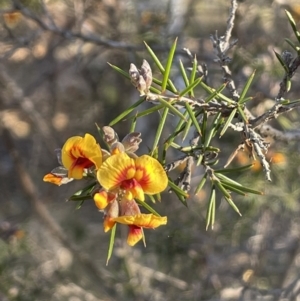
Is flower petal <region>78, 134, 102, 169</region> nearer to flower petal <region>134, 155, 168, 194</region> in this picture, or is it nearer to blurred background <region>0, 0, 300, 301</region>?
flower petal <region>134, 155, 168, 194</region>

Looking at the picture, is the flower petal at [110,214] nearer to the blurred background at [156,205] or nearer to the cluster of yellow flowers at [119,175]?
the cluster of yellow flowers at [119,175]

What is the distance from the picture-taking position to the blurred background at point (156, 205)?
2.10 meters

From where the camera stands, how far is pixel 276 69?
1.88 meters

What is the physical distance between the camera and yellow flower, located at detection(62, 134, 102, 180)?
73cm

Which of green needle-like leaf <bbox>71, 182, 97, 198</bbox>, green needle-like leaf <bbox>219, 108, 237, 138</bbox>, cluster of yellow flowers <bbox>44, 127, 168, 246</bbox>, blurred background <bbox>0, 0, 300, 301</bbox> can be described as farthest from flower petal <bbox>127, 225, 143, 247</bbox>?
blurred background <bbox>0, 0, 300, 301</bbox>

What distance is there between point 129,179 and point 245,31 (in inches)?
84.2

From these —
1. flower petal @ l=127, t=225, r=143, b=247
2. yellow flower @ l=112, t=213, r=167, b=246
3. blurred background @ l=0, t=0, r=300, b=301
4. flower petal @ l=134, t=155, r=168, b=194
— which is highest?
flower petal @ l=134, t=155, r=168, b=194

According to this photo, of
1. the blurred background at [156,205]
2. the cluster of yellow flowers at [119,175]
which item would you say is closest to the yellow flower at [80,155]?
the cluster of yellow flowers at [119,175]

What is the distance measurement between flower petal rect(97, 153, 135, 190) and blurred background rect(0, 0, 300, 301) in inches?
39.4

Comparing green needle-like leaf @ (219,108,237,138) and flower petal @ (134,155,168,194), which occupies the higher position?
green needle-like leaf @ (219,108,237,138)

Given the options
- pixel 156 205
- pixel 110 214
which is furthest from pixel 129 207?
pixel 156 205

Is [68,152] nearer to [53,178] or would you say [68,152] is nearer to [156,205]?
[53,178]

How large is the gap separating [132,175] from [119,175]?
0.03 metres

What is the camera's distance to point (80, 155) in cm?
75
